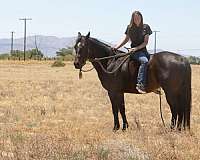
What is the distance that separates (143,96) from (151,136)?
9.49 meters

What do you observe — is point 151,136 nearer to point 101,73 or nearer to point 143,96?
point 101,73

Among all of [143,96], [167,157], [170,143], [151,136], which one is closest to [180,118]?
[151,136]

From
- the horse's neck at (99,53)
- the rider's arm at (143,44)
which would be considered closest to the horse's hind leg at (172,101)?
the rider's arm at (143,44)

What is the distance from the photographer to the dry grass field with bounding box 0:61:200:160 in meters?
7.11

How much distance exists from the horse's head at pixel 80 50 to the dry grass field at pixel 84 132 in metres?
1.47

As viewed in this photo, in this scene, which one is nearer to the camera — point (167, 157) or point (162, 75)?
point (167, 157)

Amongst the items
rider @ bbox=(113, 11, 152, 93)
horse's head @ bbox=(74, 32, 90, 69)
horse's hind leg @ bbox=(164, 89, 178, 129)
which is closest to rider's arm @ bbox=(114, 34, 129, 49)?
rider @ bbox=(113, 11, 152, 93)

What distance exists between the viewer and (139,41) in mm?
10141

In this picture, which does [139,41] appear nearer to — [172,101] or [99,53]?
[99,53]

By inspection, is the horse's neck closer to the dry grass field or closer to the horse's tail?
the dry grass field

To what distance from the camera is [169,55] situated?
9.71m

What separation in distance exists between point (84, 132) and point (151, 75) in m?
1.86

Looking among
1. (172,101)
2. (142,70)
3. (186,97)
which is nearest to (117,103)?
(142,70)

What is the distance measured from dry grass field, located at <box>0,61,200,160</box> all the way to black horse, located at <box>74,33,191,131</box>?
0.54 metres
